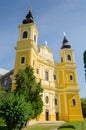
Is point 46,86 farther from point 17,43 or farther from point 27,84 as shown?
point 27,84

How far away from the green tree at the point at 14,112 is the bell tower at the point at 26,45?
44.9 feet

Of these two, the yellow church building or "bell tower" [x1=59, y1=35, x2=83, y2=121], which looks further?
"bell tower" [x1=59, y1=35, x2=83, y2=121]

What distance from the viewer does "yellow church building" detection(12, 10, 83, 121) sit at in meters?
36.8

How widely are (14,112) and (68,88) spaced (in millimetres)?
23822

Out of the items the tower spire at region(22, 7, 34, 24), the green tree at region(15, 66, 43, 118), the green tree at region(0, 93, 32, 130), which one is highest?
the tower spire at region(22, 7, 34, 24)

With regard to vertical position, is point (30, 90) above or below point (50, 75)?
below

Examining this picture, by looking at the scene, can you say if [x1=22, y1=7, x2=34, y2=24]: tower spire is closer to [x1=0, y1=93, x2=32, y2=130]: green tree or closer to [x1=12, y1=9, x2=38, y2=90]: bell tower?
[x1=12, y1=9, x2=38, y2=90]: bell tower

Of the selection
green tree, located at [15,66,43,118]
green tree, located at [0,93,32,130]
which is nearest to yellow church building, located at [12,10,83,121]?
green tree, located at [15,66,43,118]

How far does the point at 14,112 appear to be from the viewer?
63.9ft

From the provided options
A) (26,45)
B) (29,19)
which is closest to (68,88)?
(26,45)

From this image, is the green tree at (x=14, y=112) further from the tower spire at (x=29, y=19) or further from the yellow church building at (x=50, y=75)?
the tower spire at (x=29, y=19)

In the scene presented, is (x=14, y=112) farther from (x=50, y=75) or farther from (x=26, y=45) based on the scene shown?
(x=50, y=75)

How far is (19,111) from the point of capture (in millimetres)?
19719

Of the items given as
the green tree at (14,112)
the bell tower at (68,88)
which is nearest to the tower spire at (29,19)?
the bell tower at (68,88)
